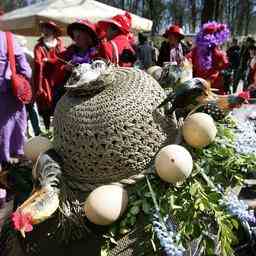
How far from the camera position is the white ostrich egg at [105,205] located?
1.94m

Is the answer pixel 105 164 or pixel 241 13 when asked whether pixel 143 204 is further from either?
pixel 241 13

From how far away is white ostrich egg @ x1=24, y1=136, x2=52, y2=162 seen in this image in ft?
7.89

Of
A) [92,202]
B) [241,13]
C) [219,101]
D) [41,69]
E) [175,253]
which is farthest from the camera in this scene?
[241,13]

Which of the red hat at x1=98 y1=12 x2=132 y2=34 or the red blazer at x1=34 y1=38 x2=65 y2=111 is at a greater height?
the red hat at x1=98 y1=12 x2=132 y2=34

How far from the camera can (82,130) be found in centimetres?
213

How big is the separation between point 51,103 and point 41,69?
42cm

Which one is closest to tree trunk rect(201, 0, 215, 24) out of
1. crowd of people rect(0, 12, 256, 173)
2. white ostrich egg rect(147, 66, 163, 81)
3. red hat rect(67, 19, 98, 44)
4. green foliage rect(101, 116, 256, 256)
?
crowd of people rect(0, 12, 256, 173)

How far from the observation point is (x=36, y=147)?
243cm

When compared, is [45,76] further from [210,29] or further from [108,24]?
[210,29]

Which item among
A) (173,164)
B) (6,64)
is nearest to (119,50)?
(6,64)

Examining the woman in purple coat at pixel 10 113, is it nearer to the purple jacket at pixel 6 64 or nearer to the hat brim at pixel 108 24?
the purple jacket at pixel 6 64

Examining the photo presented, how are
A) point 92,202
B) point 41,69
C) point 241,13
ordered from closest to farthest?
point 92,202
point 41,69
point 241,13

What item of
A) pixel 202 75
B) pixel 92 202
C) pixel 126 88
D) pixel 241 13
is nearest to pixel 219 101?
pixel 126 88

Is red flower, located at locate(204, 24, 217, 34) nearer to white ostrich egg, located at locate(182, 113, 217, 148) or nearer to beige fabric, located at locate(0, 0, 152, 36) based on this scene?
white ostrich egg, located at locate(182, 113, 217, 148)
